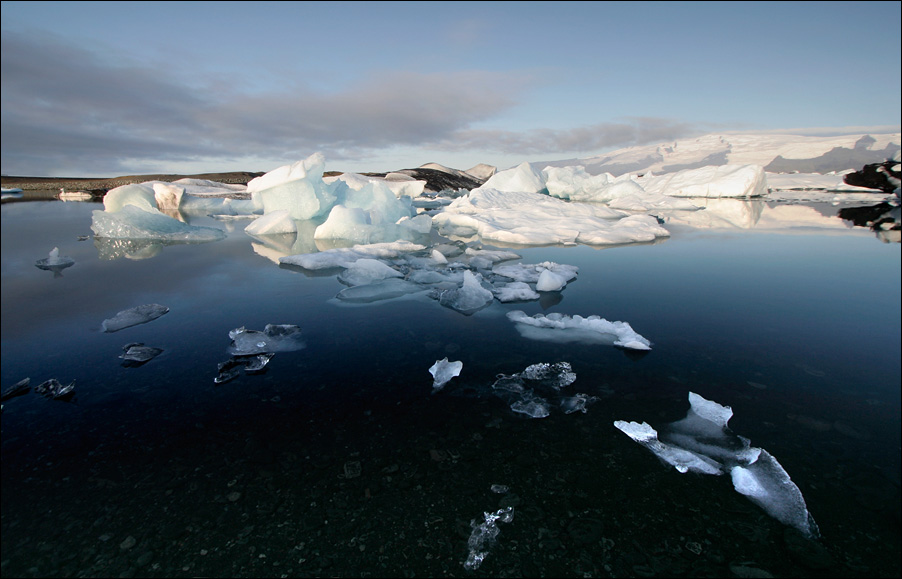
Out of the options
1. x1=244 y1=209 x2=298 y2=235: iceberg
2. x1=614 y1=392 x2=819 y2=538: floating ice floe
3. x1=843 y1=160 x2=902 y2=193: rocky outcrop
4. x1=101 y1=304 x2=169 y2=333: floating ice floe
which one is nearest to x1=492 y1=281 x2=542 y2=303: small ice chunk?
x1=614 y1=392 x2=819 y2=538: floating ice floe

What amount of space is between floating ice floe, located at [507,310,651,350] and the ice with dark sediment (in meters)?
2.30

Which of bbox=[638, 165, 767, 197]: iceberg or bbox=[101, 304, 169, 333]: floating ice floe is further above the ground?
bbox=[101, 304, 169, 333]: floating ice floe

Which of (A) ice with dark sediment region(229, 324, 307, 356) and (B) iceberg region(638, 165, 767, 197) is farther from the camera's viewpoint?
(B) iceberg region(638, 165, 767, 197)

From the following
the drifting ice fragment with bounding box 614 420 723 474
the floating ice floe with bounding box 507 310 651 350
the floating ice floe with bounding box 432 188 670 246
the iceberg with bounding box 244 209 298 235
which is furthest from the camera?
the iceberg with bounding box 244 209 298 235

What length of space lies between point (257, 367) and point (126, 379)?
98 cm

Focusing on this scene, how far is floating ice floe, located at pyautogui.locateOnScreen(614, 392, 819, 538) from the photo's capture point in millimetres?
1982

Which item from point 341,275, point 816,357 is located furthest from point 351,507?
point 341,275

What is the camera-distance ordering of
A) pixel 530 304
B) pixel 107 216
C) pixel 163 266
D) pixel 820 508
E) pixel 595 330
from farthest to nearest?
pixel 107 216
pixel 163 266
pixel 530 304
pixel 595 330
pixel 820 508

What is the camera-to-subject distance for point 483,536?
72.6 inches

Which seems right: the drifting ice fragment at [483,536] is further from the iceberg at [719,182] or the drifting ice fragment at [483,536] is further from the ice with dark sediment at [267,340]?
the iceberg at [719,182]

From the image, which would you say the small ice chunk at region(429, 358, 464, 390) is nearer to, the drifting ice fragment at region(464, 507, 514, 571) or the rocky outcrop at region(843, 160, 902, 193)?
the drifting ice fragment at region(464, 507, 514, 571)

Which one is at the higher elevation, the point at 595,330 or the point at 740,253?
the point at 595,330

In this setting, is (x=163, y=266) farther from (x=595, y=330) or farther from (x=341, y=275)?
(x=595, y=330)

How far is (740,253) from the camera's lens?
9125mm
